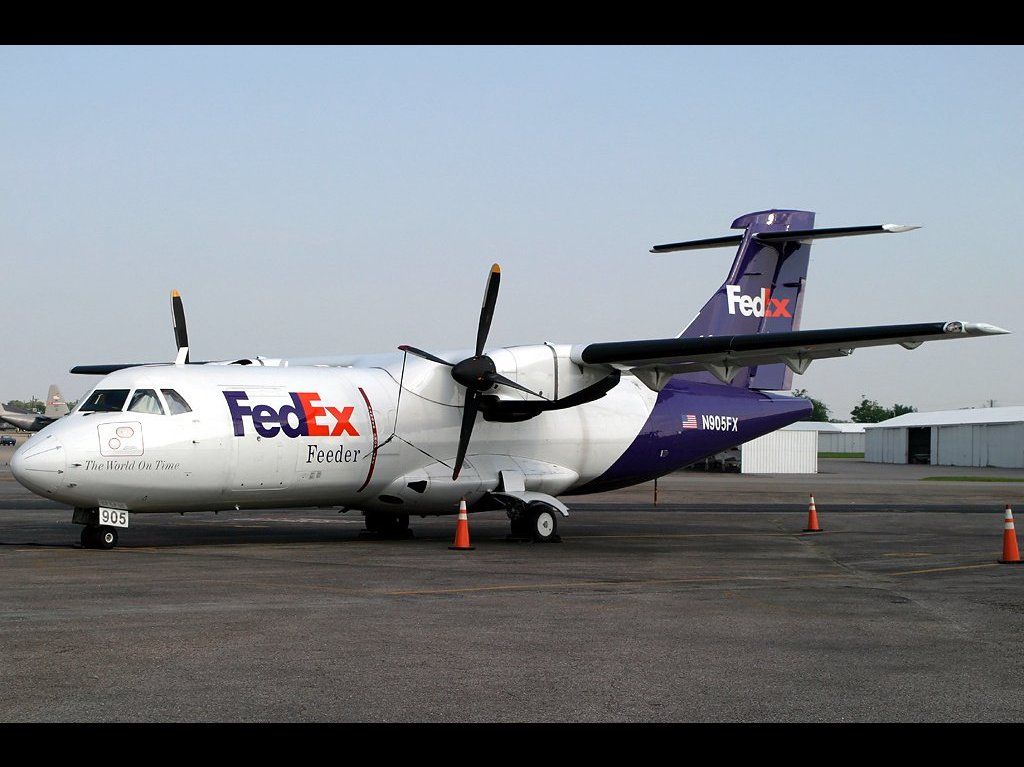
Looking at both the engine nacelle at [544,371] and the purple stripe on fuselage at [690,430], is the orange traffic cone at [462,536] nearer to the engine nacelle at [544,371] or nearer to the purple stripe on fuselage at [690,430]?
the engine nacelle at [544,371]

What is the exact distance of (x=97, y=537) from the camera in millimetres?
16609

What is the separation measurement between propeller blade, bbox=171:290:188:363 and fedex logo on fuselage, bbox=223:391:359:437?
271 centimetres

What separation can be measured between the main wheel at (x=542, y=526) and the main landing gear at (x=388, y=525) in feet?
8.82

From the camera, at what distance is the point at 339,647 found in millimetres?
8523

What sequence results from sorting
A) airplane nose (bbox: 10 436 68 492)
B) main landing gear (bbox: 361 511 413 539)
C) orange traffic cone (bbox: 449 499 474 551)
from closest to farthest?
airplane nose (bbox: 10 436 68 492)
orange traffic cone (bbox: 449 499 474 551)
main landing gear (bbox: 361 511 413 539)

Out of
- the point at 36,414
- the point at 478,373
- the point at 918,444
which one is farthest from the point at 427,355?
the point at 918,444

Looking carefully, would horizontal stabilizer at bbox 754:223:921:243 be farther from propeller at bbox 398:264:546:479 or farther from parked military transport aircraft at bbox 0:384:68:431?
parked military transport aircraft at bbox 0:384:68:431

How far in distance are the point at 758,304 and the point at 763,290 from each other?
0.34 metres

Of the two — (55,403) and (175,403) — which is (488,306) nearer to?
(175,403)

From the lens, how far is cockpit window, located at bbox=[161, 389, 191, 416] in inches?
659

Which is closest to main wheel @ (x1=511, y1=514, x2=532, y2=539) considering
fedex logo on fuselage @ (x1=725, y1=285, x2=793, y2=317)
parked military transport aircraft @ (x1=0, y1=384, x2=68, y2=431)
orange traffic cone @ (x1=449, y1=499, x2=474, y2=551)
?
orange traffic cone @ (x1=449, y1=499, x2=474, y2=551)

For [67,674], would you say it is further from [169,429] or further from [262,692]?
[169,429]

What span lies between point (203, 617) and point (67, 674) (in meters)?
2.72

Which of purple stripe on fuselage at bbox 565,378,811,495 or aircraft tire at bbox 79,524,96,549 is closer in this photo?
aircraft tire at bbox 79,524,96,549
